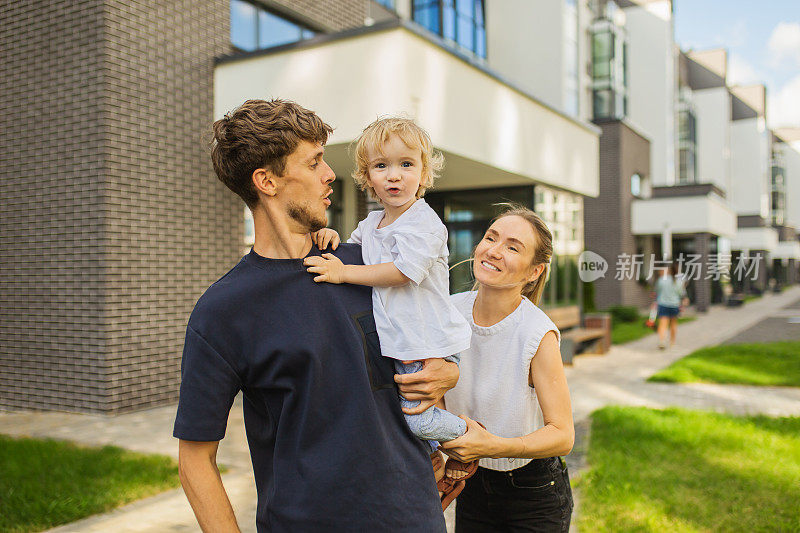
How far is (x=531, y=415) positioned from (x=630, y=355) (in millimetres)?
13333

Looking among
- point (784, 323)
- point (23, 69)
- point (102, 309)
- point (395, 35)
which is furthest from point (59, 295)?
point (784, 323)

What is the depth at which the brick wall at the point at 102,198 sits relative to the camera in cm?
825

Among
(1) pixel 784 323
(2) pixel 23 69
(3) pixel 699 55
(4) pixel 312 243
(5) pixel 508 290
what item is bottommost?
(1) pixel 784 323

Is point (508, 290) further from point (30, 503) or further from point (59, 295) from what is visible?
point (59, 295)

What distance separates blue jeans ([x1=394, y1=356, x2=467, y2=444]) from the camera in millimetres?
1887

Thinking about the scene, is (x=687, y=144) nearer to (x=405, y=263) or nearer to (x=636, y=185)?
(x=636, y=185)

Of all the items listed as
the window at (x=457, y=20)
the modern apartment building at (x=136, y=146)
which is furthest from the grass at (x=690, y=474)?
the window at (x=457, y=20)

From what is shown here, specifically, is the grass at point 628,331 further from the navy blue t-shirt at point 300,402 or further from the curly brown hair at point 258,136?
the curly brown hair at point 258,136

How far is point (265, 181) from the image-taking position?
5.92 feet

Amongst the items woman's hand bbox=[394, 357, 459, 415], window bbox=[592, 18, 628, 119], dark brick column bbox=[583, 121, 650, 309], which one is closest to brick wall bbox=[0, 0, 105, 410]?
woman's hand bbox=[394, 357, 459, 415]

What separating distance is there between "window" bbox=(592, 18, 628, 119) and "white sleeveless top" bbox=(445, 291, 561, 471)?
89.6 feet

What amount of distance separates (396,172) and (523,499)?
1239 millimetres

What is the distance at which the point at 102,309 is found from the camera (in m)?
8.17

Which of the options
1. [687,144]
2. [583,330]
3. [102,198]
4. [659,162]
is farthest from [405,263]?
[687,144]
